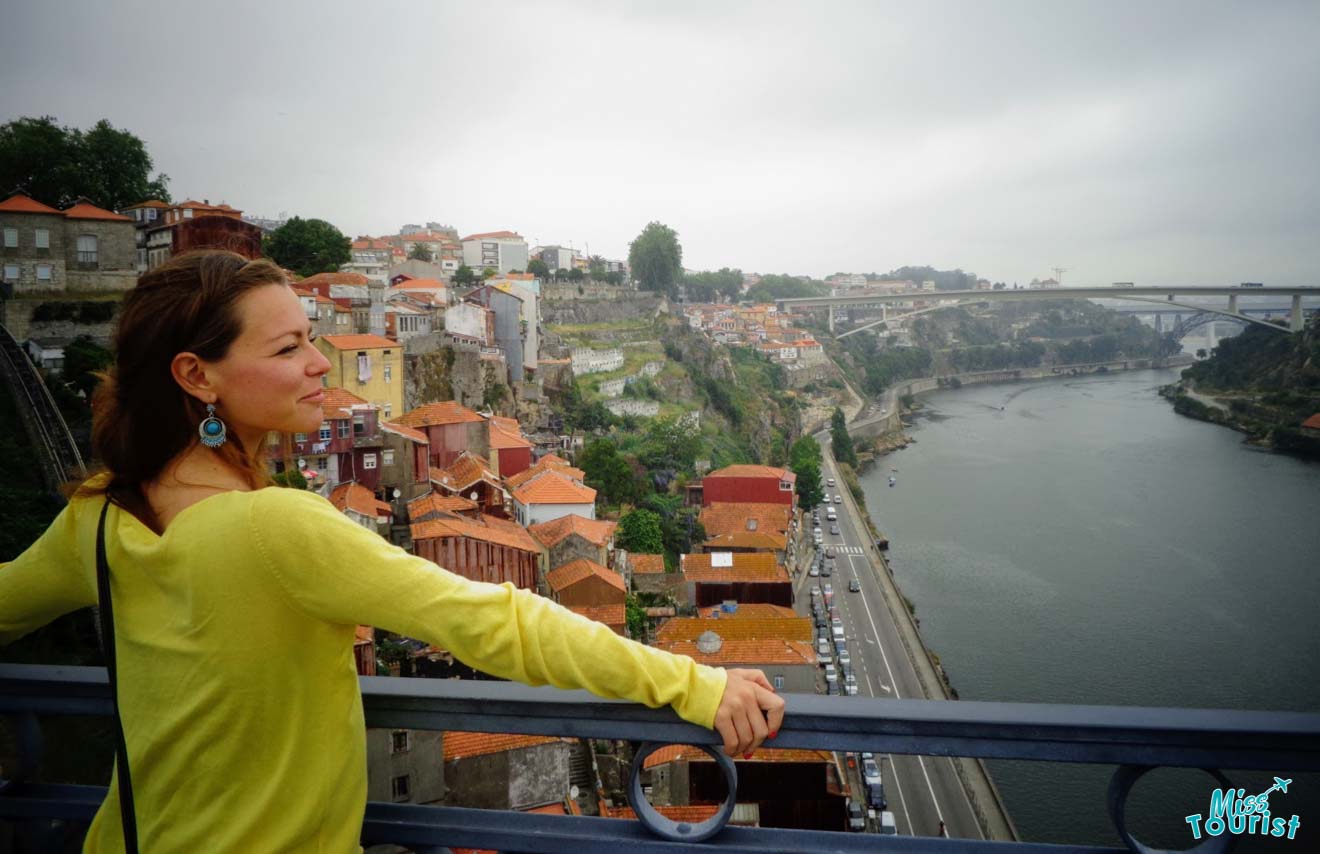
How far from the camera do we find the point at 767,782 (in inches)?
95.0

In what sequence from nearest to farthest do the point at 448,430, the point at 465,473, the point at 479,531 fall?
the point at 479,531, the point at 465,473, the point at 448,430

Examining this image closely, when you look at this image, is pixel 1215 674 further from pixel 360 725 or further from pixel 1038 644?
pixel 360 725

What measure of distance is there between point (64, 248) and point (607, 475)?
6623 millimetres

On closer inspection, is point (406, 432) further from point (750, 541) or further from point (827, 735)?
point (827, 735)

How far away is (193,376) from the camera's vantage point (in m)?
0.46

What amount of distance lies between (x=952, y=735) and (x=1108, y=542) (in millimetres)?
6027

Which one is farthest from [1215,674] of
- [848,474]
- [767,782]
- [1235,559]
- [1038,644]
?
[848,474]

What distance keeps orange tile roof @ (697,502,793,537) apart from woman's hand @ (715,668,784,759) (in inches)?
283

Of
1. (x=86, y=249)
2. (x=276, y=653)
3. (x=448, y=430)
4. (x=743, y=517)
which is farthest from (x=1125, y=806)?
(x=743, y=517)

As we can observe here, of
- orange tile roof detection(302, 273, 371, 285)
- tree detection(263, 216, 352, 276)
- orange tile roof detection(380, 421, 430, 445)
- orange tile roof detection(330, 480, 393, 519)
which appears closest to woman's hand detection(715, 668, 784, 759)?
orange tile roof detection(330, 480, 393, 519)

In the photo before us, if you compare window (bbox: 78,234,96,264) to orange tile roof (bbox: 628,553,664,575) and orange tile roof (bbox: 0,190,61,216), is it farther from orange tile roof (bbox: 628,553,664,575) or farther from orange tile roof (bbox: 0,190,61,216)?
orange tile roof (bbox: 628,553,664,575)

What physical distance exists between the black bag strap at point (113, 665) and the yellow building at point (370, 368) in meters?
5.87

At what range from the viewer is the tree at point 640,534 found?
7.24 meters

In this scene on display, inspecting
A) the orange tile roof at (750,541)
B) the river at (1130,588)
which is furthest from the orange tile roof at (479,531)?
the river at (1130,588)
